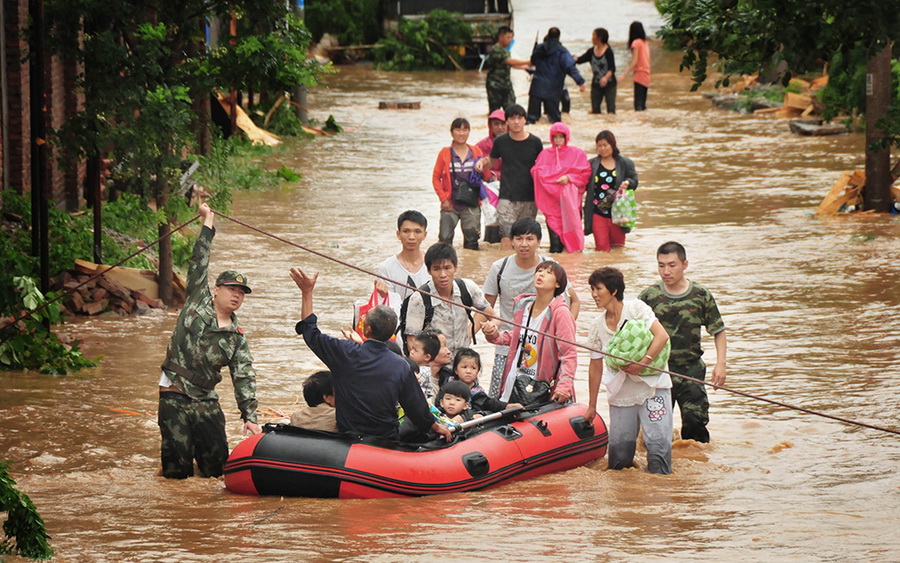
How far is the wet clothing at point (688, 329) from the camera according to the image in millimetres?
9305

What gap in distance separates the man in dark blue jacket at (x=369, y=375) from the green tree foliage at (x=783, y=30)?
2.40 m

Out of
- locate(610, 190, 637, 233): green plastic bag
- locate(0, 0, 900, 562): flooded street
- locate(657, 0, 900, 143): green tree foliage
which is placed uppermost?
locate(657, 0, 900, 143): green tree foliage

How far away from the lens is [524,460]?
352 inches

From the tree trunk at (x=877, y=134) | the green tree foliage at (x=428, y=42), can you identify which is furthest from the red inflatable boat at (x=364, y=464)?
the green tree foliage at (x=428, y=42)

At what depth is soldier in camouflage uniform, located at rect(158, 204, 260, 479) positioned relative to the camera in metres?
8.50

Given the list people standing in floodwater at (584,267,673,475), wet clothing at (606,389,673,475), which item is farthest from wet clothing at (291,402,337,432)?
wet clothing at (606,389,673,475)

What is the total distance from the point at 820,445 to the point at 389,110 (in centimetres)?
2215

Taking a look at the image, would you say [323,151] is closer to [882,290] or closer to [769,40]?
[882,290]

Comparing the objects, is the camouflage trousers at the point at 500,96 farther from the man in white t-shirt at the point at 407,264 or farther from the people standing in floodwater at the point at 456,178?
the man in white t-shirt at the point at 407,264

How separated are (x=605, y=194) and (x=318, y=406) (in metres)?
7.73

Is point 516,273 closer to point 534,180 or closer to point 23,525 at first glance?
point 23,525

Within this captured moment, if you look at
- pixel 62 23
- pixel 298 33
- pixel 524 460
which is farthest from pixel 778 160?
pixel 524 460

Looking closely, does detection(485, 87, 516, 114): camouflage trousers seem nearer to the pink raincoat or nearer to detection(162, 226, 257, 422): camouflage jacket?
the pink raincoat

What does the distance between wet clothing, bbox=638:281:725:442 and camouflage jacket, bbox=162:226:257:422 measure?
2739 millimetres
